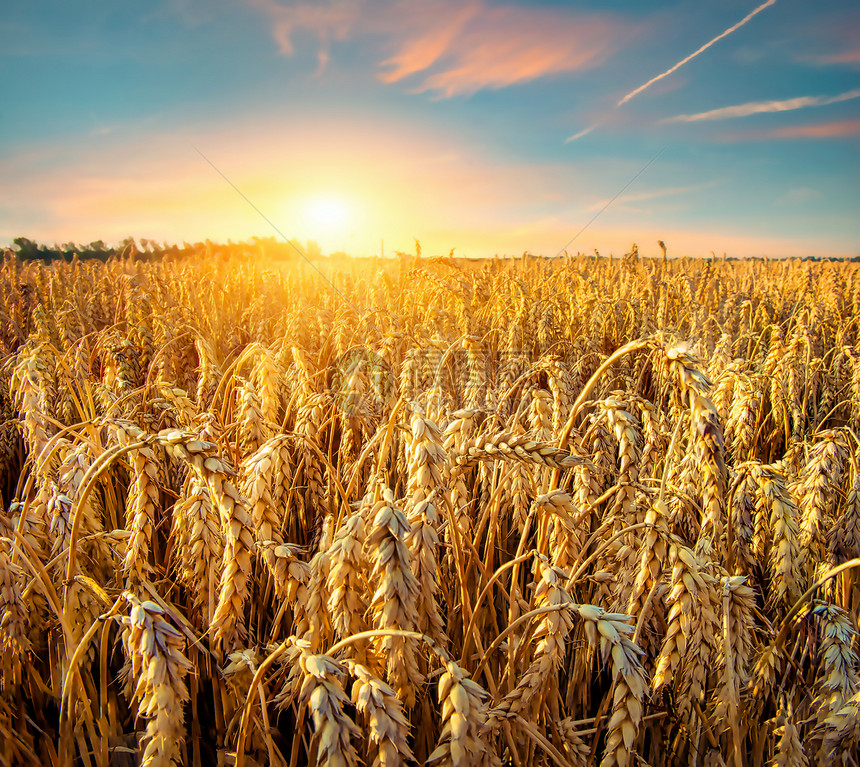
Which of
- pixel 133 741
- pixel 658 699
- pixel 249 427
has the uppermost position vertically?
pixel 249 427

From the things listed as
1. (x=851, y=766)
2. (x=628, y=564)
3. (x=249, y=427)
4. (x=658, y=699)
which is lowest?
(x=851, y=766)

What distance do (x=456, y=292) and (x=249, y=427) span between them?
10.2 ft

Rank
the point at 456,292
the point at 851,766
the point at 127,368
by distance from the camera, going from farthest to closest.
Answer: the point at 456,292 < the point at 127,368 < the point at 851,766

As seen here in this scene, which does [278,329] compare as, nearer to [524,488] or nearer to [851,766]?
[524,488]

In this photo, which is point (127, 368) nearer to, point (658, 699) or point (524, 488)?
point (524, 488)

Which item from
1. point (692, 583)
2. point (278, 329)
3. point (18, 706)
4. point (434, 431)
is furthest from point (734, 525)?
point (278, 329)

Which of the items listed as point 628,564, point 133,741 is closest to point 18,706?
point 133,741

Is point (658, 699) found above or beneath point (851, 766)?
above

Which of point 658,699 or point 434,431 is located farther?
point 658,699

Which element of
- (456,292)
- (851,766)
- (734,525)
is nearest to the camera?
(851,766)

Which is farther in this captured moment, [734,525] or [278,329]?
[278,329]

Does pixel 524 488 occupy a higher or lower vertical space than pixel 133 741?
higher

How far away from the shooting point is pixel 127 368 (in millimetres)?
2961

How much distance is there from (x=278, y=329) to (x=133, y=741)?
11.8ft
